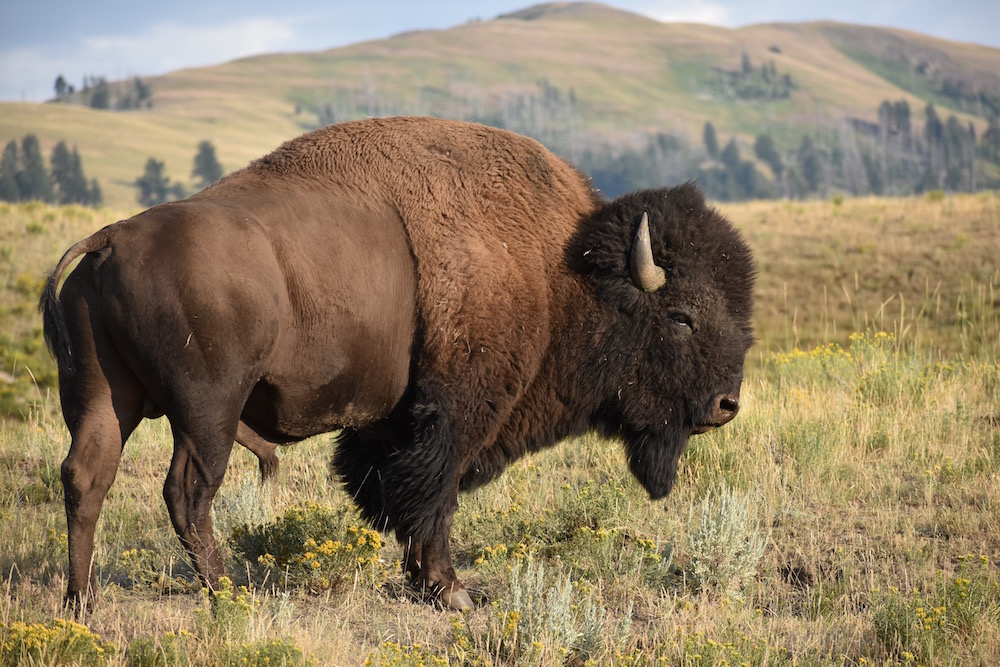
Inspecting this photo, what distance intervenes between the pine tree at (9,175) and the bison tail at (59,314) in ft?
290

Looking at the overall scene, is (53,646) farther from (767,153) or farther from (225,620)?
(767,153)

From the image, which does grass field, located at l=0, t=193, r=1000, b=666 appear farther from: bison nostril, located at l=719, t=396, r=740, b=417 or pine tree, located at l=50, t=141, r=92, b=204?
pine tree, located at l=50, t=141, r=92, b=204

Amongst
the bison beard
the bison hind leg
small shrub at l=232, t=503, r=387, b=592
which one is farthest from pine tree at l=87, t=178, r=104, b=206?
the bison beard

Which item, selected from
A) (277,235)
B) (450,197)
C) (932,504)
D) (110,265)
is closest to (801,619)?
(932,504)

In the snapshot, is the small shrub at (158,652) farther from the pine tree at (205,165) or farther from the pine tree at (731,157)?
the pine tree at (731,157)

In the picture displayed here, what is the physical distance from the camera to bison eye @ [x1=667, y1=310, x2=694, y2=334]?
5109mm

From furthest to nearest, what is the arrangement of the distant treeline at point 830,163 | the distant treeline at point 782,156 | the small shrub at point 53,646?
1. the distant treeline at point 782,156
2. the distant treeline at point 830,163
3. the small shrub at point 53,646

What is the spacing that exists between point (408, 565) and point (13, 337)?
12.9 m

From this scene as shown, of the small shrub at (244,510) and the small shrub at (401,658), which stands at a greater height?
the small shrub at (401,658)

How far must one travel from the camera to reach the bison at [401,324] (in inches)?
152

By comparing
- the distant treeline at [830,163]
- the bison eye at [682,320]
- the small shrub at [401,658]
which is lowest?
the distant treeline at [830,163]

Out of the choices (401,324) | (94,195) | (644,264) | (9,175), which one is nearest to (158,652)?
(401,324)

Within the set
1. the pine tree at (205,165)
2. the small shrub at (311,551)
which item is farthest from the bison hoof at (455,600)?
the pine tree at (205,165)

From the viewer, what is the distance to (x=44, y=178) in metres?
89.7
